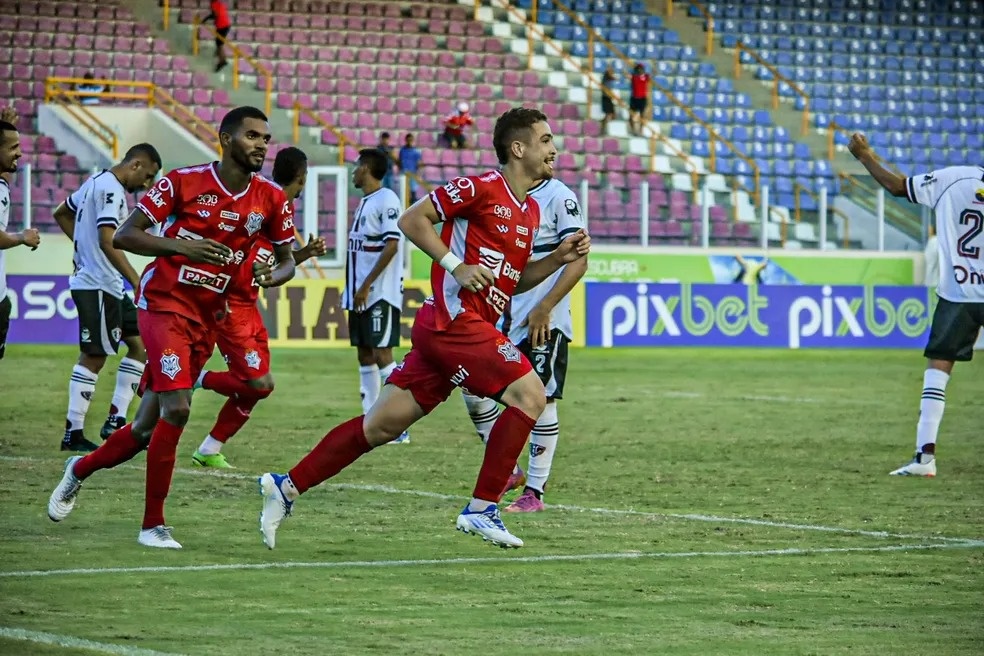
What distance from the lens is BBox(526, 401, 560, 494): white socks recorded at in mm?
9375

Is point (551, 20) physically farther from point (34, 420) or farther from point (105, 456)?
point (105, 456)

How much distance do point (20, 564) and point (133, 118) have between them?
77.6 feet

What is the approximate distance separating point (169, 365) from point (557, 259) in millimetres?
1830

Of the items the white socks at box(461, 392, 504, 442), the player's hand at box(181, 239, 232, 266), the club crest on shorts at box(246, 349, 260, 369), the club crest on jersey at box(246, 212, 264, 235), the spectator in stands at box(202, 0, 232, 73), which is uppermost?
the spectator in stands at box(202, 0, 232, 73)

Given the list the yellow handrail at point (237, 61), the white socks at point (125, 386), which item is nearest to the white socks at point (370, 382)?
the white socks at point (125, 386)

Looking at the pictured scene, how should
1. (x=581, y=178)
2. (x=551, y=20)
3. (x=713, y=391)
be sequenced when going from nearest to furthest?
(x=713, y=391)
(x=581, y=178)
(x=551, y=20)

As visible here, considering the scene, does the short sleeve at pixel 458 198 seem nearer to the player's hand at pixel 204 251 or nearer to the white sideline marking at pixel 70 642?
the player's hand at pixel 204 251

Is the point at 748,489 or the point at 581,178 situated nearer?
the point at 748,489

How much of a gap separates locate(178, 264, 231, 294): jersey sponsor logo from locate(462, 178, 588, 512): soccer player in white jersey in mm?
1521

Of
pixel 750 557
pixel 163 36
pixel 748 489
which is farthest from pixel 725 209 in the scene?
pixel 750 557

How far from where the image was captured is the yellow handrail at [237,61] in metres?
31.3

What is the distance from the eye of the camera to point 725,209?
30.5 meters

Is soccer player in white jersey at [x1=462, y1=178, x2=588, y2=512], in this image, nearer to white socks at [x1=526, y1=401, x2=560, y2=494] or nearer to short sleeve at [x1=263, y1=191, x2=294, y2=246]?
white socks at [x1=526, y1=401, x2=560, y2=494]

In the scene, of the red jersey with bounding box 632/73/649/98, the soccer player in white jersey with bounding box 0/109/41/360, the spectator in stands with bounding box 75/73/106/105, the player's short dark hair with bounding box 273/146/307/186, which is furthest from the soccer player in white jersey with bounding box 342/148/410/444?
the red jersey with bounding box 632/73/649/98
